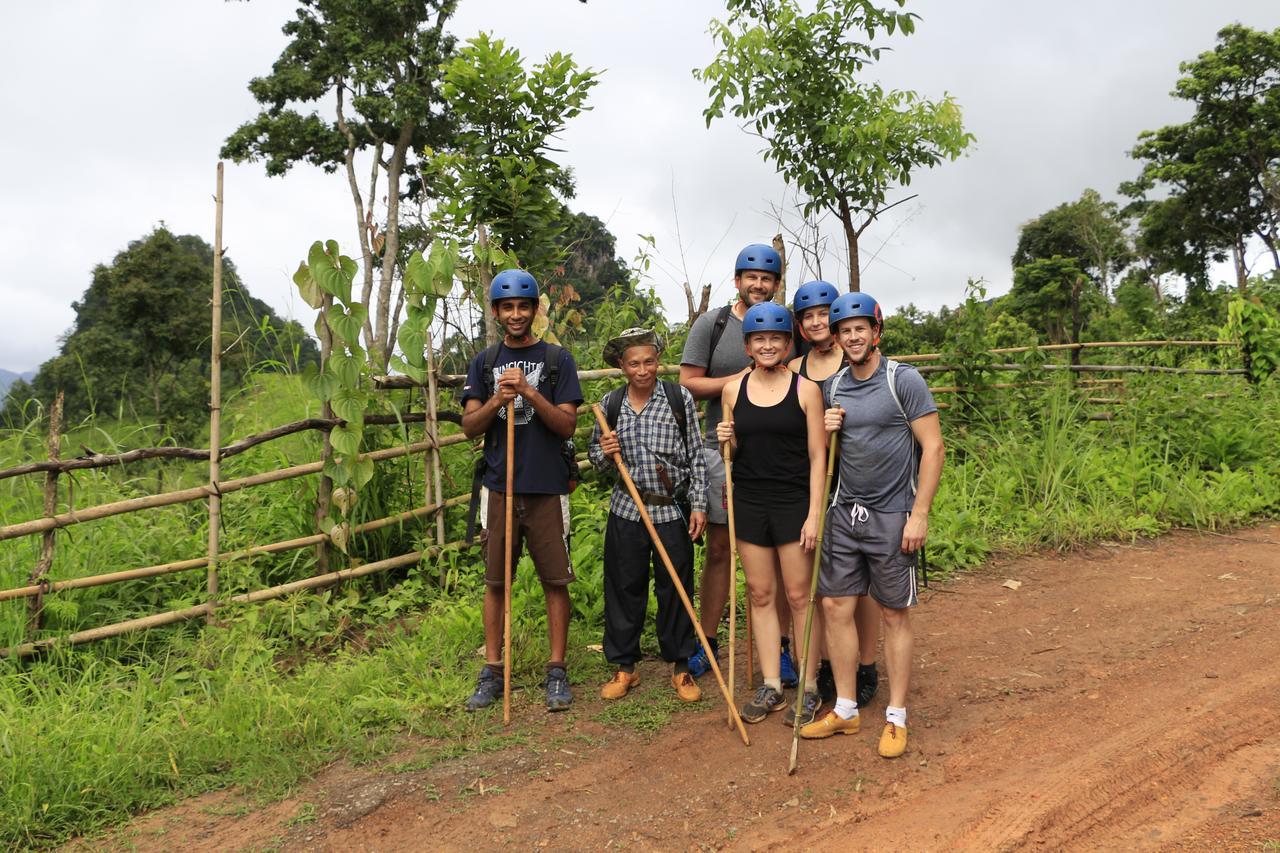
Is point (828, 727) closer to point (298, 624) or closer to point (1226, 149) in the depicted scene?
point (298, 624)

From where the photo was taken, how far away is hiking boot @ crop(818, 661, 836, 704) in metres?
3.91

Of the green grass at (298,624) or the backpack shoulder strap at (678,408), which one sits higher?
the backpack shoulder strap at (678,408)

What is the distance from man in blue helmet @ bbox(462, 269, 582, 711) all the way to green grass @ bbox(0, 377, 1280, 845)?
0.94 ft

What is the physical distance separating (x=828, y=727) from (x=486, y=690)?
1.50m

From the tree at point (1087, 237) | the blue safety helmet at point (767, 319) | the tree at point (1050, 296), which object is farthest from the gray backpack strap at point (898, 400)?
the tree at point (1087, 237)

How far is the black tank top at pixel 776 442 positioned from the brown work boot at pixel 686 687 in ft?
3.23

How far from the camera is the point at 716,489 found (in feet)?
13.0

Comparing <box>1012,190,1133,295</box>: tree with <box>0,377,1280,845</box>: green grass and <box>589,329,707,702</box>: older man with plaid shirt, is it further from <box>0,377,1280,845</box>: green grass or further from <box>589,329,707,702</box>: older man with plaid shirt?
<box>589,329,707,702</box>: older man with plaid shirt

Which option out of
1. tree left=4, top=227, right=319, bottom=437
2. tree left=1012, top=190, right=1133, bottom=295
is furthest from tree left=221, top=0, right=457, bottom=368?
tree left=1012, top=190, right=1133, bottom=295

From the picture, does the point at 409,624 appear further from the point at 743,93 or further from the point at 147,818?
the point at 743,93

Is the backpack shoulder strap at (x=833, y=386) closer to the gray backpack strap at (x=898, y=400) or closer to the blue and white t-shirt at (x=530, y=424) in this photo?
the gray backpack strap at (x=898, y=400)

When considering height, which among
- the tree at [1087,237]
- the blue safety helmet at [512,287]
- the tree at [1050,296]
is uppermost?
the tree at [1087,237]

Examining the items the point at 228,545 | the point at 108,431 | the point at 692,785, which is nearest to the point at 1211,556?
the point at 692,785

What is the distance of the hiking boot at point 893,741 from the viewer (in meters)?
3.40
